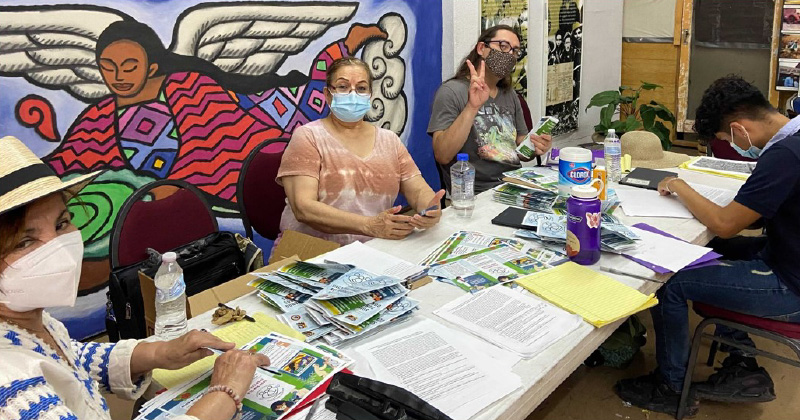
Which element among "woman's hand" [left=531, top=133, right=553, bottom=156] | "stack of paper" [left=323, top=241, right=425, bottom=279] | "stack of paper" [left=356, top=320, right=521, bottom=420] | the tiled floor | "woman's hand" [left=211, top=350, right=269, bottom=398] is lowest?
the tiled floor

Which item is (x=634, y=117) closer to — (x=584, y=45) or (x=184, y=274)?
(x=584, y=45)

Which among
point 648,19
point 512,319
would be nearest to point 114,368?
point 512,319

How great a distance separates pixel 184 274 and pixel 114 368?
2.86 ft

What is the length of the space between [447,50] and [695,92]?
3094 mm

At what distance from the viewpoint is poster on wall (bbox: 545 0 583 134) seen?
5406 millimetres

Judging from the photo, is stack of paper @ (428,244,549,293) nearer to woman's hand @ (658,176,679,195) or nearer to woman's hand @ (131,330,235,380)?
woman's hand @ (131,330,235,380)

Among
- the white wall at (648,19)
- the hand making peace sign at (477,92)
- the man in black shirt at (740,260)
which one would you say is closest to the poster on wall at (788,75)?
the white wall at (648,19)

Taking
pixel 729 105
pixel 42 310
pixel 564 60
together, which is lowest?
pixel 42 310

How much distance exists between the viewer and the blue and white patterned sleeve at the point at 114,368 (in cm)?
137

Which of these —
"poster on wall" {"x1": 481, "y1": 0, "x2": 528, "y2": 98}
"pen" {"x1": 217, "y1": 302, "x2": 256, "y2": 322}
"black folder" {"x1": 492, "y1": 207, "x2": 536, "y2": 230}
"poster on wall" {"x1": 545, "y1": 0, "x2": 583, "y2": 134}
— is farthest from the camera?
"poster on wall" {"x1": 545, "y1": 0, "x2": 583, "y2": 134}

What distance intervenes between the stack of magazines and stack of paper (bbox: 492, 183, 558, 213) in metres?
0.97

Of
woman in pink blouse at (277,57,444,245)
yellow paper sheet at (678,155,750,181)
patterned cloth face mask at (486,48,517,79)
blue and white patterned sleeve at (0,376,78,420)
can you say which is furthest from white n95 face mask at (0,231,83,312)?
yellow paper sheet at (678,155,750,181)

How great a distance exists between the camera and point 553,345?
58.5 inches

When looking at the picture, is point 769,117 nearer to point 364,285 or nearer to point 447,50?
point 364,285
